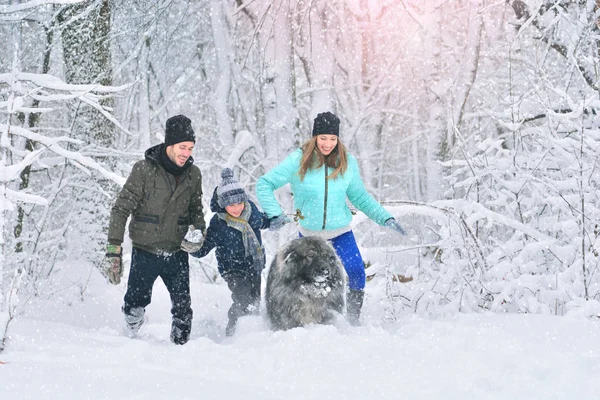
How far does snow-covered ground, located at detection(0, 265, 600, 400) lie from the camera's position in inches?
110

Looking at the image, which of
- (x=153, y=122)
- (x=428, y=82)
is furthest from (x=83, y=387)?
(x=153, y=122)

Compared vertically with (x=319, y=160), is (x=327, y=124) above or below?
above

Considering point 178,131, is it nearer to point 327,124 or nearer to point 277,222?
point 277,222

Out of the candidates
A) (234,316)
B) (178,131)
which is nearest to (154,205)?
(178,131)

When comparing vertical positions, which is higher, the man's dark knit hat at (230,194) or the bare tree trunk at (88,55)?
the bare tree trunk at (88,55)

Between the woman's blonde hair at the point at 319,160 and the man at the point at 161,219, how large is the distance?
877mm

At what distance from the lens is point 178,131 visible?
443 centimetres

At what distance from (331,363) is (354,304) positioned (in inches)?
63.0

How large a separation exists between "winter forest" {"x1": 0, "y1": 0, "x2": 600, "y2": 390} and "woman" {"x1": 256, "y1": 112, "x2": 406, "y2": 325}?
0.43 meters

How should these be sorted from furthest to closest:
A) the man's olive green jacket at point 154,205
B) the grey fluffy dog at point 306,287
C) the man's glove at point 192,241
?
the man's glove at point 192,241 < the man's olive green jacket at point 154,205 < the grey fluffy dog at point 306,287

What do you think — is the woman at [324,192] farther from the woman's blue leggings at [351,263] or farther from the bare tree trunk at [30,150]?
the bare tree trunk at [30,150]

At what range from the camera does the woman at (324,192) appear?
4.75 metres

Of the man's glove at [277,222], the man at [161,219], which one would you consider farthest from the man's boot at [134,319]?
the man's glove at [277,222]

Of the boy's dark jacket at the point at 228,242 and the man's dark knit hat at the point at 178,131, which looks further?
the boy's dark jacket at the point at 228,242
